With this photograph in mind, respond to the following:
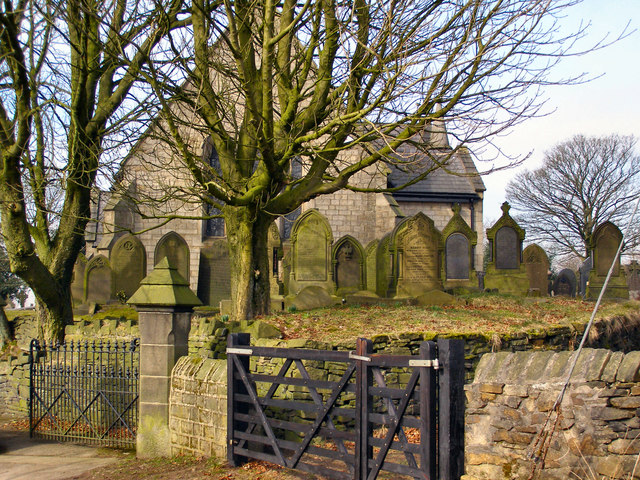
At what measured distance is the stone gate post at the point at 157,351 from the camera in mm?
7004

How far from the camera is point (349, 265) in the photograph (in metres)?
17.7

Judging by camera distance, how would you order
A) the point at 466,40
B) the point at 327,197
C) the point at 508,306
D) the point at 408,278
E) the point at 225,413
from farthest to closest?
the point at 327,197 → the point at 408,278 → the point at 508,306 → the point at 466,40 → the point at 225,413

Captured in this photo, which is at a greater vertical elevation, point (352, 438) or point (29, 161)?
point (29, 161)

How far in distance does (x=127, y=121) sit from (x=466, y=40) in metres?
6.68

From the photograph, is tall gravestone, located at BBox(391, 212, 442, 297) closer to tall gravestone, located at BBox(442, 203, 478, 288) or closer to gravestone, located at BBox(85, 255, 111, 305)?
tall gravestone, located at BBox(442, 203, 478, 288)

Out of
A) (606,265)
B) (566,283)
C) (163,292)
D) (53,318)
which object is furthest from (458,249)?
(163,292)

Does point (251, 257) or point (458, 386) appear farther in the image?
point (251, 257)

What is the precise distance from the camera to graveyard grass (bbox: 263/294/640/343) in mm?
9531

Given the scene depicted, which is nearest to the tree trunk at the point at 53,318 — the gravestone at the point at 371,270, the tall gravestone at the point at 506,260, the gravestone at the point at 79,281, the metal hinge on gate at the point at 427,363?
the gravestone at the point at 371,270

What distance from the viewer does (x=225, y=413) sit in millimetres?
6332

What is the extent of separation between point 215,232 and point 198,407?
17364 mm

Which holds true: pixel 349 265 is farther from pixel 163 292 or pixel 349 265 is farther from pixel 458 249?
pixel 163 292

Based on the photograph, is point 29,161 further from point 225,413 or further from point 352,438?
point 352,438

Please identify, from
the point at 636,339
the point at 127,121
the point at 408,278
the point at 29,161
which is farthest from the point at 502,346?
the point at 29,161
